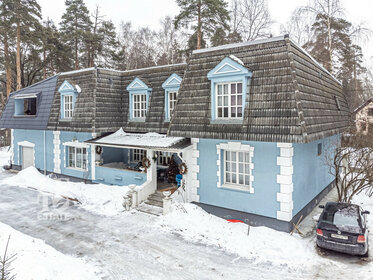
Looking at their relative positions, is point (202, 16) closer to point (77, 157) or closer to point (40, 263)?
point (77, 157)

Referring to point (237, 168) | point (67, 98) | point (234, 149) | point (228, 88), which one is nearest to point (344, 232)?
point (237, 168)

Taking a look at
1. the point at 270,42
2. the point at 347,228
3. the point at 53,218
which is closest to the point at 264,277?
the point at 347,228

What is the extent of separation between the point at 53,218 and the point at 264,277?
9.03 metres

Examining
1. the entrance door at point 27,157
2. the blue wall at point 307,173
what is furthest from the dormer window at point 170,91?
the entrance door at point 27,157

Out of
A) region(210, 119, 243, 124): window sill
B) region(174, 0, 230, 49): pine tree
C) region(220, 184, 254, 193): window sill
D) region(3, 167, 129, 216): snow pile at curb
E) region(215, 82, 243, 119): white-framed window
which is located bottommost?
region(3, 167, 129, 216): snow pile at curb

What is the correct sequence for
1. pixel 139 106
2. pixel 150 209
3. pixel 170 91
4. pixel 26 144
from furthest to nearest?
pixel 26 144 < pixel 139 106 < pixel 170 91 < pixel 150 209

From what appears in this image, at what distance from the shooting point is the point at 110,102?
16.1 m

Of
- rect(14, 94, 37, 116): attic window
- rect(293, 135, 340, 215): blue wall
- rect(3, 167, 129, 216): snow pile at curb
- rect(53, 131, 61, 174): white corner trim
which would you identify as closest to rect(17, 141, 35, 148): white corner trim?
rect(3, 167, 129, 216): snow pile at curb

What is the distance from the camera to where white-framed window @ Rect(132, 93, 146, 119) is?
1559 cm

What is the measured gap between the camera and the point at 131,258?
798cm

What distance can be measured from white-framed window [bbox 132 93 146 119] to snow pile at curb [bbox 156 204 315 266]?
6.91m

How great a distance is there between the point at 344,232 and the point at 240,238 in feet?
10.4

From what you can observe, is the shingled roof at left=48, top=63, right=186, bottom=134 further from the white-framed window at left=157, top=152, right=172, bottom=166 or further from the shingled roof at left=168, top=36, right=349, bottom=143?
the shingled roof at left=168, top=36, right=349, bottom=143

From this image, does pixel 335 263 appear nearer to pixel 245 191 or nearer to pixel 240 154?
pixel 245 191
